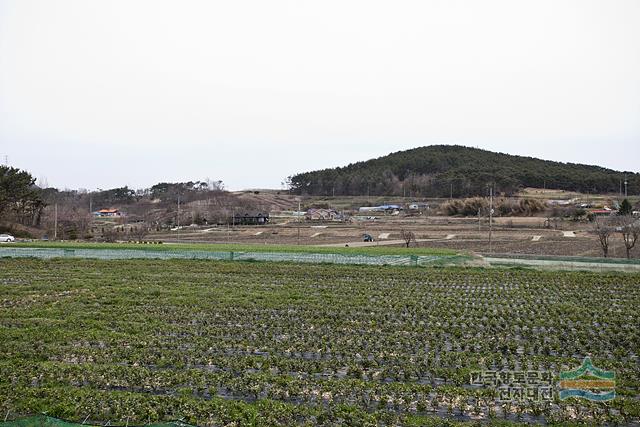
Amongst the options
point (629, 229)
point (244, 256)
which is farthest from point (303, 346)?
point (629, 229)

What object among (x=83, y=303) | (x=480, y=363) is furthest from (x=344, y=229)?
(x=480, y=363)

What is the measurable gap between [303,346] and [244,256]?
17.2 m

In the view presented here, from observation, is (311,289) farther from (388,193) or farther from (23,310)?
(388,193)

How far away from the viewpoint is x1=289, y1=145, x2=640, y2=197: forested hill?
10806cm

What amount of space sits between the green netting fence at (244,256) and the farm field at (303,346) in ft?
17.6

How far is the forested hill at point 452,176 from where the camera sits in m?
108

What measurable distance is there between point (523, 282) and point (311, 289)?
331 inches

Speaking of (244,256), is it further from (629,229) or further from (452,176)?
(452,176)

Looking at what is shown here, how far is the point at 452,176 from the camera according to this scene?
390 feet

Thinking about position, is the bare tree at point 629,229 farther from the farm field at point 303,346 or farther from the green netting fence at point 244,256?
the farm field at point 303,346

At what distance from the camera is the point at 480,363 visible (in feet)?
36.1

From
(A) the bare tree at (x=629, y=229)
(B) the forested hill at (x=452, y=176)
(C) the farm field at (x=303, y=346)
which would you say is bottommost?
(C) the farm field at (x=303, y=346)

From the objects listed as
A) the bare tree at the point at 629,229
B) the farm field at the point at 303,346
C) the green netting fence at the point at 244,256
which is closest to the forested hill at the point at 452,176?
the bare tree at the point at 629,229

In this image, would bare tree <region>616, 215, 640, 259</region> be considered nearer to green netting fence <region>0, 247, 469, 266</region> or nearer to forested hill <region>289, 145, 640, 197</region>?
green netting fence <region>0, 247, 469, 266</region>
